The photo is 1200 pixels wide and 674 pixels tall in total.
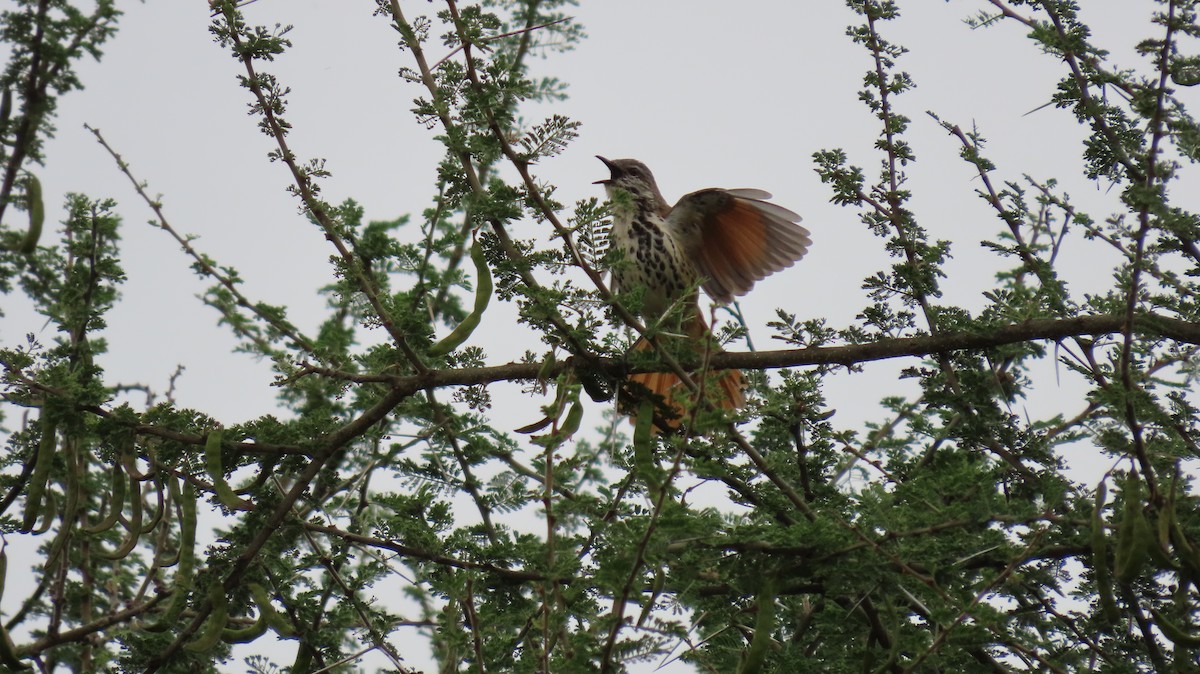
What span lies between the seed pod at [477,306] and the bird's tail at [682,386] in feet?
1.63

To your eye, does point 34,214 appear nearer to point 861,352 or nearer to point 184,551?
point 184,551

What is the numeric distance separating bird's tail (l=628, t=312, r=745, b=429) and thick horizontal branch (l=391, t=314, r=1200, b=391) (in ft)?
0.37

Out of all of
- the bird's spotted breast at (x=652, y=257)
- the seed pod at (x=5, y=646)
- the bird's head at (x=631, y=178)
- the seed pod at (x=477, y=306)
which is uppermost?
the bird's head at (x=631, y=178)

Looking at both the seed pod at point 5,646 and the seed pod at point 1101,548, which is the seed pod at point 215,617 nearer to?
the seed pod at point 5,646

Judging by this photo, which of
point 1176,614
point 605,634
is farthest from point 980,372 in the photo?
point 605,634

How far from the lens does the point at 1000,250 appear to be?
4301 mm

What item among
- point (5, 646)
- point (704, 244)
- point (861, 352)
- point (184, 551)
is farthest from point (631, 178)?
point (5, 646)

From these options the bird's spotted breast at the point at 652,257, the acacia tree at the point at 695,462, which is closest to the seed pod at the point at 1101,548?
the acacia tree at the point at 695,462

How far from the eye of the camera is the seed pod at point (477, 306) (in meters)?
3.54

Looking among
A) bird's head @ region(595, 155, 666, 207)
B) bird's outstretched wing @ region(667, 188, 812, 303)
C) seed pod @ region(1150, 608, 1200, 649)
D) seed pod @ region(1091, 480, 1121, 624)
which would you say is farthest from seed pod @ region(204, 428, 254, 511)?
bird's head @ region(595, 155, 666, 207)

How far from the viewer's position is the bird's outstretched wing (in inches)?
247

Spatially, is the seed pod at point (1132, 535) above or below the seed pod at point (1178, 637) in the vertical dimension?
above

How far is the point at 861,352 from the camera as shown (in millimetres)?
3994

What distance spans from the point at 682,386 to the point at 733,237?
3.10 metres
